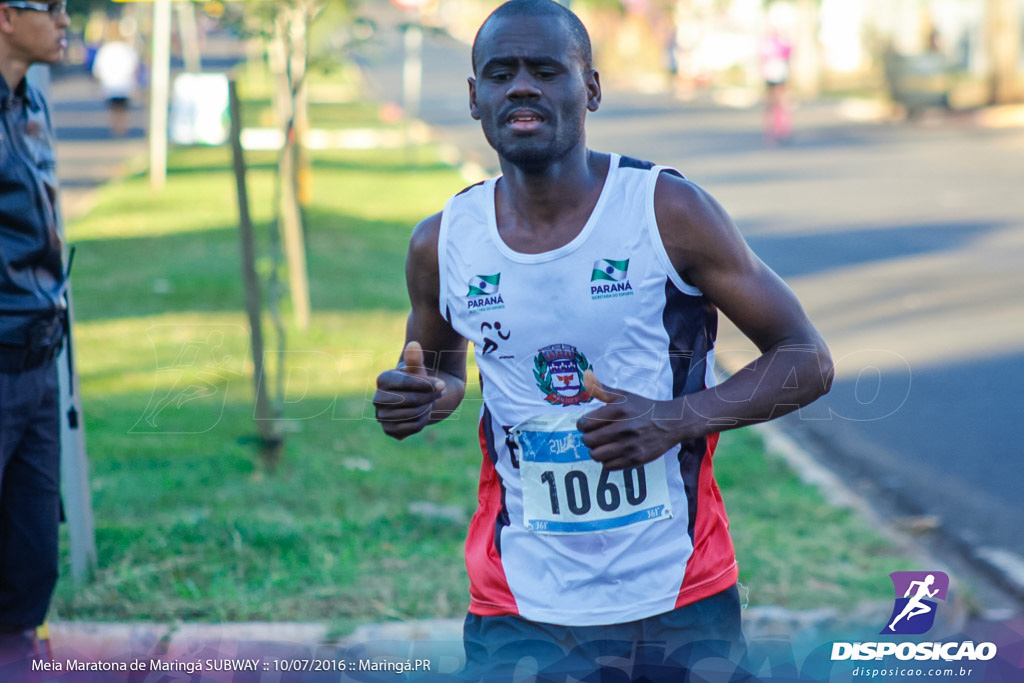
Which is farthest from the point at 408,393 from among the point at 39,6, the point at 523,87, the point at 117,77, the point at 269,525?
the point at 117,77

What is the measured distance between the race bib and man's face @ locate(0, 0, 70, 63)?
188 cm

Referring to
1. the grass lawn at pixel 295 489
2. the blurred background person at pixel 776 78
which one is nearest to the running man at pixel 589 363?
the grass lawn at pixel 295 489

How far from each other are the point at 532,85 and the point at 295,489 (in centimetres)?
413

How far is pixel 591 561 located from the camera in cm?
281

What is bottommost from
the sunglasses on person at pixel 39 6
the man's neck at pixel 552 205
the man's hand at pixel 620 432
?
the man's hand at pixel 620 432

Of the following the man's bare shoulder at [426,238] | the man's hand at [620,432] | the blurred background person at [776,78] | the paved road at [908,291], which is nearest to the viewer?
the man's hand at [620,432]

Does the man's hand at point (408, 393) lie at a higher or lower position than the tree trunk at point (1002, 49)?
higher

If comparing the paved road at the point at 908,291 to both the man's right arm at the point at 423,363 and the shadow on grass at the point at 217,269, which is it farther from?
the shadow on grass at the point at 217,269

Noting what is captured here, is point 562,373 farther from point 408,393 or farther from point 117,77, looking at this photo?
point 117,77

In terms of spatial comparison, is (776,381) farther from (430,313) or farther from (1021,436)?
(1021,436)

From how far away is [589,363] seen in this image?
2779 mm

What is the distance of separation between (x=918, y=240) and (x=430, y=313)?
11161 mm

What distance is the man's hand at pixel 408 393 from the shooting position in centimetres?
276

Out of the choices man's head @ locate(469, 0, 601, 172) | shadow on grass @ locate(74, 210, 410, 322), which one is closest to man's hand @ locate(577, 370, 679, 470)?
man's head @ locate(469, 0, 601, 172)
